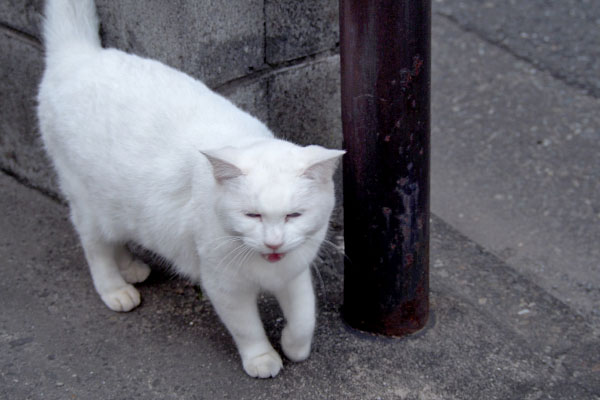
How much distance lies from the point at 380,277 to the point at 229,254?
579 millimetres

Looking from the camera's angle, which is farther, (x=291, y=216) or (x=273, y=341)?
(x=273, y=341)

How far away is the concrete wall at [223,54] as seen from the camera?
2.60 metres

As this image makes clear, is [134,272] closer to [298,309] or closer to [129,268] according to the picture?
[129,268]

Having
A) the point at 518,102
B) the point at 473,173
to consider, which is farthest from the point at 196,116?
the point at 518,102

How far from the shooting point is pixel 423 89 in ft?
7.19

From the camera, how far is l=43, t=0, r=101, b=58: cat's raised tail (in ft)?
8.46

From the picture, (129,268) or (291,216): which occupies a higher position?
(291,216)

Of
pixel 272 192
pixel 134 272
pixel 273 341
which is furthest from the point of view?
pixel 134 272

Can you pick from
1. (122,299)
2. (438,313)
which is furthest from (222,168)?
(438,313)

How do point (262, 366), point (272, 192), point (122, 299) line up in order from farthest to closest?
point (122, 299) → point (262, 366) → point (272, 192)

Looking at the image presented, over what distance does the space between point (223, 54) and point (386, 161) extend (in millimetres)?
825

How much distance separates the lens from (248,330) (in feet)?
7.59

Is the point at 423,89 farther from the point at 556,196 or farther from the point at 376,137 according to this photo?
the point at 556,196

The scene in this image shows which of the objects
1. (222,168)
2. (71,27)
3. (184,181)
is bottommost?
(184,181)
